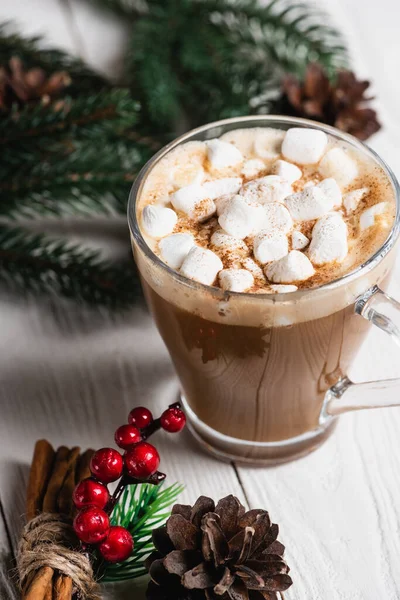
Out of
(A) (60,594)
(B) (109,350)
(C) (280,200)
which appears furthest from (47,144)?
(A) (60,594)

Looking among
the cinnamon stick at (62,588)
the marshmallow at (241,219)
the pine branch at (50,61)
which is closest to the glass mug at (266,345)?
the marshmallow at (241,219)

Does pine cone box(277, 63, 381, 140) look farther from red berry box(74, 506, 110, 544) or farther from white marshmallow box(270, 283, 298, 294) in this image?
red berry box(74, 506, 110, 544)

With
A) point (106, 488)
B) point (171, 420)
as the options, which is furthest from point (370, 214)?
point (106, 488)

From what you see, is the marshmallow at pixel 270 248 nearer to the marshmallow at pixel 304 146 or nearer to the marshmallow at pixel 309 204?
the marshmallow at pixel 309 204

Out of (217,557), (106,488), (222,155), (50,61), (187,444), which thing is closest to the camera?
(217,557)

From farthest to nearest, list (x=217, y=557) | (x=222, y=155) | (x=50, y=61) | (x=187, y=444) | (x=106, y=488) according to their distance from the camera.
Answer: (x=50, y=61)
(x=187, y=444)
(x=222, y=155)
(x=106, y=488)
(x=217, y=557)

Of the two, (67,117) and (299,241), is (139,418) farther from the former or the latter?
(67,117)

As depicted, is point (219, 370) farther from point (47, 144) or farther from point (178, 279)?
point (47, 144)
